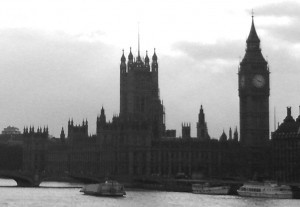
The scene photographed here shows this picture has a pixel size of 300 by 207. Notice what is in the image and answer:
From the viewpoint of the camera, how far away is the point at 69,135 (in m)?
169

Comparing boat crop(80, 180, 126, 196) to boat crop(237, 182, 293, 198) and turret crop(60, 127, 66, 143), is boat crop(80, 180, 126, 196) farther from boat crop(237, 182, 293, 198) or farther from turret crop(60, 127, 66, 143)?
turret crop(60, 127, 66, 143)

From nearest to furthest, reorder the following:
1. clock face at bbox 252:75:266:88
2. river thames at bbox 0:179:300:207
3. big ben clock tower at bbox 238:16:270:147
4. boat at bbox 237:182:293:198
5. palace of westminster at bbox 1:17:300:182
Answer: river thames at bbox 0:179:300:207
boat at bbox 237:182:293:198
palace of westminster at bbox 1:17:300:182
big ben clock tower at bbox 238:16:270:147
clock face at bbox 252:75:266:88

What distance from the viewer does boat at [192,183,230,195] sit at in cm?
11038

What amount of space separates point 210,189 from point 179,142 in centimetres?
3521

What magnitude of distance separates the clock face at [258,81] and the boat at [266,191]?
139 feet

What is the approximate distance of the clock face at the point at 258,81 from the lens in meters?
148

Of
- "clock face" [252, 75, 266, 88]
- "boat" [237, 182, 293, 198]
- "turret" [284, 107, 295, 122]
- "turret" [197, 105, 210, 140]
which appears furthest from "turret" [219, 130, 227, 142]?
Result: "boat" [237, 182, 293, 198]

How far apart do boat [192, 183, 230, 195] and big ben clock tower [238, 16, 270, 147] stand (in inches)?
1331

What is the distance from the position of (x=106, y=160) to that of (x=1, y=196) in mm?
45468

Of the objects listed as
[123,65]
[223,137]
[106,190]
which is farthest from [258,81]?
[106,190]

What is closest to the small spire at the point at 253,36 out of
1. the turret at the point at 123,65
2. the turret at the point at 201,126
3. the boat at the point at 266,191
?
the turret at the point at 201,126

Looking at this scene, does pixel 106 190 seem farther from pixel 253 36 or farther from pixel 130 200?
pixel 253 36

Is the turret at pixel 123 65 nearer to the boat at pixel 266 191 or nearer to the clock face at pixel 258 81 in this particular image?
the clock face at pixel 258 81

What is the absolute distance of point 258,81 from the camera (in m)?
148
